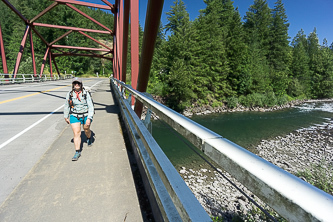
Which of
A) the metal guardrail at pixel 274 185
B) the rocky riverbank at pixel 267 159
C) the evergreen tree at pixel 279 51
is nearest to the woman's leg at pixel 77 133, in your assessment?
the metal guardrail at pixel 274 185

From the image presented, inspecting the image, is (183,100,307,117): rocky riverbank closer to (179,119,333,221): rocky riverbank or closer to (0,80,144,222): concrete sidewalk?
(179,119,333,221): rocky riverbank

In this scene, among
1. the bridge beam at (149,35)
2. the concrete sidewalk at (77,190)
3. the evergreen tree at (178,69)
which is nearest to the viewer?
the concrete sidewalk at (77,190)

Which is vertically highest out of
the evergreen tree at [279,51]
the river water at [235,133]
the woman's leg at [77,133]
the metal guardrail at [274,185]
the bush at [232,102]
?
the evergreen tree at [279,51]

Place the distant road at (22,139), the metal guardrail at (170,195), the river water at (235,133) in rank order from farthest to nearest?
the river water at (235,133) < the distant road at (22,139) < the metal guardrail at (170,195)

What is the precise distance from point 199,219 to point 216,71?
111 feet

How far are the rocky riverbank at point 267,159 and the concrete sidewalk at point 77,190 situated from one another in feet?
17.3

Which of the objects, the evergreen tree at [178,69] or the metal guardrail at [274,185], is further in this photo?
the evergreen tree at [178,69]

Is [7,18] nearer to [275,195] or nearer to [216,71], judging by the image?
[216,71]

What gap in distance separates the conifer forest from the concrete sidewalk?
23216 mm

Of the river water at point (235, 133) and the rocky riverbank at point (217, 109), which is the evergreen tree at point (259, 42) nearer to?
the rocky riverbank at point (217, 109)

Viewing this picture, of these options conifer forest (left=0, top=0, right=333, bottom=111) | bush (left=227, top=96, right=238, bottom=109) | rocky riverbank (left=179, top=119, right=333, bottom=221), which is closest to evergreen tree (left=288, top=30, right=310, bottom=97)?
conifer forest (left=0, top=0, right=333, bottom=111)

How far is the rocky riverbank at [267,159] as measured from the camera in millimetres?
7199

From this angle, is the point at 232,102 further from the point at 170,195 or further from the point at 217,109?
the point at 170,195

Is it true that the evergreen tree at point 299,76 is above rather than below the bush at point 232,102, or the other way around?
above
